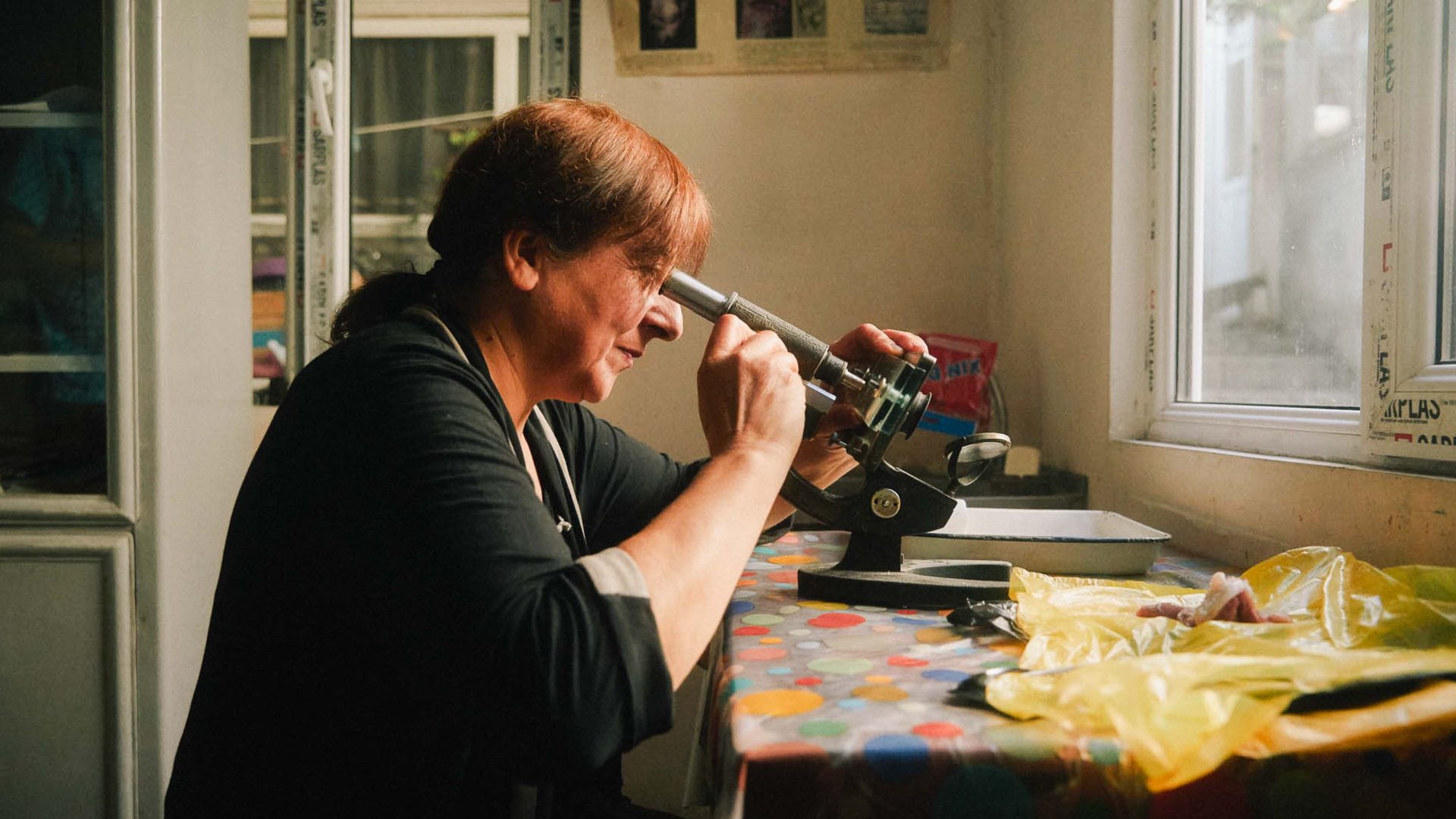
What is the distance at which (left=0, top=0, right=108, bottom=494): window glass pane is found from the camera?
154 cm

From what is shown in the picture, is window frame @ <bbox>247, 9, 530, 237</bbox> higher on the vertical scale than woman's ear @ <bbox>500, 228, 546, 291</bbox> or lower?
higher

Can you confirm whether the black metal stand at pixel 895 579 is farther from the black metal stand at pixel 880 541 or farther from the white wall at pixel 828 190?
the white wall at pixel 828 190

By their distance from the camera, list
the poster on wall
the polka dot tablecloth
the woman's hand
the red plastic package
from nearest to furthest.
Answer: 1. the polka dot tablecloth
2. the woman's hand
3. the red plastic package
4. the poster on wall

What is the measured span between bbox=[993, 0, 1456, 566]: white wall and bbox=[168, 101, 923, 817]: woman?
63cm

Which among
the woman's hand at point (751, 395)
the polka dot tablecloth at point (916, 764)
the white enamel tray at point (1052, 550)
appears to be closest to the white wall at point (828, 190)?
the white enamel tray at point (1052, 550)

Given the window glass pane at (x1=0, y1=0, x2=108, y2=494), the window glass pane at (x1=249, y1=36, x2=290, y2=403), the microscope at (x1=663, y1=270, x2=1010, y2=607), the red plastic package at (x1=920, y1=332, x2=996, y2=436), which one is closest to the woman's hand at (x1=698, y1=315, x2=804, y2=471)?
the microscope at (x1=663, y1=270, x2=1010, y2=607)

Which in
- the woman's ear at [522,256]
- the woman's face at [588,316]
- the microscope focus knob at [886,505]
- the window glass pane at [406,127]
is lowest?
the microscope focus knob at [886,505]

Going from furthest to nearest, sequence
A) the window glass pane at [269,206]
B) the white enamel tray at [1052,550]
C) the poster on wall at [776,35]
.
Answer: the window glass pane at [269,206]
the poster on wall at [776,35]
the white enamel tray at [1052,550]

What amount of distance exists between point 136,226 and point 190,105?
0.23 metres

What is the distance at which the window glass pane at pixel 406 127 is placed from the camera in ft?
7.75

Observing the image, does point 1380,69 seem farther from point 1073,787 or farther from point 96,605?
point 96,605

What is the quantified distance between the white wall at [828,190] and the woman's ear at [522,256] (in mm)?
1283

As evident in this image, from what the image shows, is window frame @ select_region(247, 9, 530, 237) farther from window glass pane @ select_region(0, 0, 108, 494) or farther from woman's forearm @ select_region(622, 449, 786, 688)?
woman's forearm @ select_region(622, 449, 786, 688)

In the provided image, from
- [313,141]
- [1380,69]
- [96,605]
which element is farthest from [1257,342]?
[313,141]
